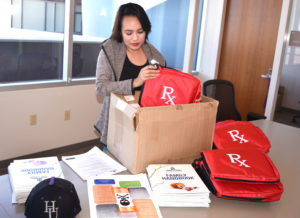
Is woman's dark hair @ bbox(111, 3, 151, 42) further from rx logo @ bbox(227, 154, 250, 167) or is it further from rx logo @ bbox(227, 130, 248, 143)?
rx logo @ bbox(227, 154, 250, 167)

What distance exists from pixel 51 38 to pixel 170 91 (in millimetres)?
2359

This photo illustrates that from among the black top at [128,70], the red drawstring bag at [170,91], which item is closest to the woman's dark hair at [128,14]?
the black top at [128,70]

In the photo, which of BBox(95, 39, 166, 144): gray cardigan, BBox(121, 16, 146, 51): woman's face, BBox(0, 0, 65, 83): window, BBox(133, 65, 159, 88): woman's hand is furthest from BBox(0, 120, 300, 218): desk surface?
BBox(0, 0, 65, 83): window

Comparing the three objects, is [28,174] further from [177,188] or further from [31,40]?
[31,40]

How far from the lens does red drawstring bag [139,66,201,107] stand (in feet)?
4.71

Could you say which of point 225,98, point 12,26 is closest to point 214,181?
point 225,98

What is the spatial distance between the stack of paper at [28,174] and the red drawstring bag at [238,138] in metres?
0.86

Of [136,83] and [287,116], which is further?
[287,116]

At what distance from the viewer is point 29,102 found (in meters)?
3.12

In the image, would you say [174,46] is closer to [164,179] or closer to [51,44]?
[51,44]

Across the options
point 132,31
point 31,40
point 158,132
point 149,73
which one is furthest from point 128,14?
point 31,40

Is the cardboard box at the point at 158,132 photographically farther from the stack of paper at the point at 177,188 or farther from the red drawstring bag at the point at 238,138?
the red drawstring bag at the point at 238,138

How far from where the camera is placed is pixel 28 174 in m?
1.25

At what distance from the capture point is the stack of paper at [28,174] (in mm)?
1151
